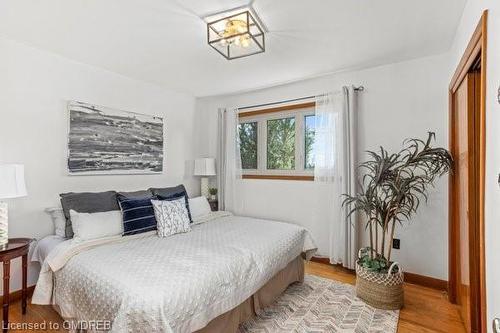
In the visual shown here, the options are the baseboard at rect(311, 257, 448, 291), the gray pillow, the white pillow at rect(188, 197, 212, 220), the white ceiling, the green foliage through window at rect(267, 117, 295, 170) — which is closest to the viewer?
the white ceiling

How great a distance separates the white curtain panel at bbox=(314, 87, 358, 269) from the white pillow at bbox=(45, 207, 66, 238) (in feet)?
9.17

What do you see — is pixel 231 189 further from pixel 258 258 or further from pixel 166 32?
Answer: pixel 166 32

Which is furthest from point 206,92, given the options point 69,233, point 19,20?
point 69,233

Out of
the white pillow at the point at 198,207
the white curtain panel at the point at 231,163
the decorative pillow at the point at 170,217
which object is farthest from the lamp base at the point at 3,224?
the white curtain panel at the point at 231,163

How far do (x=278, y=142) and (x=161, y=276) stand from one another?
2.65 metres

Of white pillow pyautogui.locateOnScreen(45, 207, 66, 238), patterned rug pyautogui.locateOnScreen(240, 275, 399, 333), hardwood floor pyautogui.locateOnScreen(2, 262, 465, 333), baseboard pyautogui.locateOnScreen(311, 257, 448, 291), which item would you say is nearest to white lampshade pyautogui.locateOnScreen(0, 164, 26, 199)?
white pillow pyautogui.locateOnScreen(45, 207, 66, 238)

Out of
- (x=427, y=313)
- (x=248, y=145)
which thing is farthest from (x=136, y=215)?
(x=427, y=313)

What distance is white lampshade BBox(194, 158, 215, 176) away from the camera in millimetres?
4066

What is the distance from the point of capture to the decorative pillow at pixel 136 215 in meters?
2.50

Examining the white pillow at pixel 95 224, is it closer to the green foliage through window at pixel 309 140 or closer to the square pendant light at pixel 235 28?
the square pendant light at pixel 235 28

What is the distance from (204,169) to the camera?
13.3 ft

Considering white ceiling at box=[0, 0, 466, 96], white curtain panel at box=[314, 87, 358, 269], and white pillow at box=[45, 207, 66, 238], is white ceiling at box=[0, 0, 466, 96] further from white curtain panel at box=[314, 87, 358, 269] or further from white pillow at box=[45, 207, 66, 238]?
white pillow at box=[45, 207, 66, 238]

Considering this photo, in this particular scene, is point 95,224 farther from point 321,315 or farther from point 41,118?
point 321,315

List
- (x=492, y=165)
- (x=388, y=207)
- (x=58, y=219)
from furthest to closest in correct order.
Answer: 1. (x=58, y=219)
2. (x=388, y=207)
3. (x=492, y=165)
